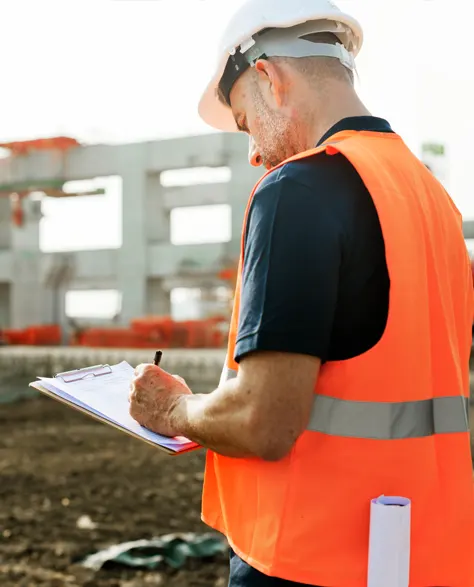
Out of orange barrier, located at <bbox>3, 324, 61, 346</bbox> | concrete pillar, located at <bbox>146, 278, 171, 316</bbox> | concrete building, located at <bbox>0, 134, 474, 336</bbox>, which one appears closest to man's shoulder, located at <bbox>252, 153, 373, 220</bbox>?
concrete building, located at <bbox>0, 134, 474, 336</bbox>

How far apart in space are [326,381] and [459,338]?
303 millimetres

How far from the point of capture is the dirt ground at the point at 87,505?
11.8 ft

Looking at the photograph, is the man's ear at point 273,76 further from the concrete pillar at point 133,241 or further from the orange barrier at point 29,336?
the orange barrier at point 29,336

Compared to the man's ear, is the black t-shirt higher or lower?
lower

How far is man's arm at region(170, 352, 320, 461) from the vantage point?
1019 mm

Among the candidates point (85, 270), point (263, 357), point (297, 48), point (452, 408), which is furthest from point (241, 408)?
point (85, 270)

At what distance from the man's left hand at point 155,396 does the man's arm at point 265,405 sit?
0.16 metres

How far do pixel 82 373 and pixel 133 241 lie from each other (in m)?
21.9

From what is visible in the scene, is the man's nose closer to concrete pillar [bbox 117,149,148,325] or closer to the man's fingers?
the man's fingers

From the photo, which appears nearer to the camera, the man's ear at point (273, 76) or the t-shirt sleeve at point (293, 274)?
the t-shirt sleeve at point (293, 274)

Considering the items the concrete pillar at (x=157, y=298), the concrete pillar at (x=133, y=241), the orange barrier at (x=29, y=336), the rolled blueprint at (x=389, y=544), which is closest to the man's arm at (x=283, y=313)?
the rolled blueprint at (x=389, y=544)

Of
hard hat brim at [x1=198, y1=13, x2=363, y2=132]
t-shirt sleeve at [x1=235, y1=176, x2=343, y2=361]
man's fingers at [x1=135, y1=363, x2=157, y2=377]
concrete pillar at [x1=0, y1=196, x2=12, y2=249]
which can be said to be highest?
concrete pillar at [x1=0, y1=196, x2=12, y2=249]

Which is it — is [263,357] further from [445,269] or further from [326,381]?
[445,269]

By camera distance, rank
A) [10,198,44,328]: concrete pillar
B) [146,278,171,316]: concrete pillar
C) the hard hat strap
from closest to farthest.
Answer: the hard hat strap
[146,278,171,316]: concrete pillar
[10,198,44,328]: concrete pillar
